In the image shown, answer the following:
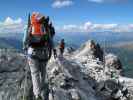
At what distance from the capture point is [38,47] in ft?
52.1

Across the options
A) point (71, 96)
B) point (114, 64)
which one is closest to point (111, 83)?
point (71, 96)

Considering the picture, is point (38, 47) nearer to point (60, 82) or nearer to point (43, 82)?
point (43, 82)

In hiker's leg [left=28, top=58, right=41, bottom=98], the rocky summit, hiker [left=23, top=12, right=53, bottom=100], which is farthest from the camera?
hiker's leg [left=28, top=58, right=41, bottom=98]

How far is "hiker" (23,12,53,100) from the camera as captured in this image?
50.6ft

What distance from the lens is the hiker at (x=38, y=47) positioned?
50.6 feet

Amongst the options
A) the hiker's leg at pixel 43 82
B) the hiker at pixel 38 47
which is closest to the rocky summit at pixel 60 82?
the hiker's leg at pixel 43 82

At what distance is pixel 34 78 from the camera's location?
1587 cm

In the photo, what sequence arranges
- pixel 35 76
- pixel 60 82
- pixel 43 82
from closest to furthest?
pixel 35 76
pixel 43 82
pixel 60 82

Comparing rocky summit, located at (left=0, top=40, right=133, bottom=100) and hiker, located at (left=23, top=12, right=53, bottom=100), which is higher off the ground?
hiker, located at (left=23, top=12, right=53, bottom=100)

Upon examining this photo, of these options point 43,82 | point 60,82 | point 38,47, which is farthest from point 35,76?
point 60,82

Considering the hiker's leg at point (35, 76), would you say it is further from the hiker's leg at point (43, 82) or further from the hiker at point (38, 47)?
the hiker's leg at point (43, 82)

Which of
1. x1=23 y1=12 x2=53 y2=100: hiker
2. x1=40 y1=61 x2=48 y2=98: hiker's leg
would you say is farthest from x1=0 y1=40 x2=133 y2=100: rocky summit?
x1=23 y1=12 x2=53 y2=100: hiker

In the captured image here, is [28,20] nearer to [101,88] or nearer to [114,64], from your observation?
[101,88]

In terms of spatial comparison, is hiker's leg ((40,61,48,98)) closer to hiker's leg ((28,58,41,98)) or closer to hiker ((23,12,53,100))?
hiker ((23,12,53,100))
